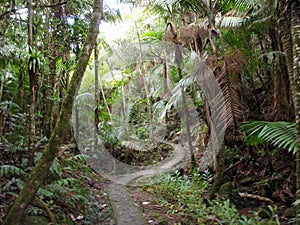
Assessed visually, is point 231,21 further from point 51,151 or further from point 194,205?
point 51,151

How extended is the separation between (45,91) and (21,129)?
125 centimetres

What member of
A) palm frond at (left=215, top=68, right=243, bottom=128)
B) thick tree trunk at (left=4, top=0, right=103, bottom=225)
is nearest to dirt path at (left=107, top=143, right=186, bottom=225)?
thick tree trunk at (left=4, top=0, right=103, bottom=225)

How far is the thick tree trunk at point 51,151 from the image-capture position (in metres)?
2.86

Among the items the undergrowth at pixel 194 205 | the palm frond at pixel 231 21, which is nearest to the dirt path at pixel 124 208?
the undergrowth at pixel 194 205

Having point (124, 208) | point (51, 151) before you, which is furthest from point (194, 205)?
point (51, 151)

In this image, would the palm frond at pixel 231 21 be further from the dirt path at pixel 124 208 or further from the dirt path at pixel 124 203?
the dirt path at pixel 124 208

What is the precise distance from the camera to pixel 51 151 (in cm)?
304

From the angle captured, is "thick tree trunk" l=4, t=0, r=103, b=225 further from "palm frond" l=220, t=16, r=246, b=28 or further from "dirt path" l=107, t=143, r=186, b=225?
"palm frond" l=220, t=16, r=246, b=28

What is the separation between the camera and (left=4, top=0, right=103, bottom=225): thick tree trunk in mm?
2855

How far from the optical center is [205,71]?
16.3 feet

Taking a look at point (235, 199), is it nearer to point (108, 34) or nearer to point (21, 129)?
point (21, 129)

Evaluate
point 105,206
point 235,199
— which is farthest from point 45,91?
point 235,199

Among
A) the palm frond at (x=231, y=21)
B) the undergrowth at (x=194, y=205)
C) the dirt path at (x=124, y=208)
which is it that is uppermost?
the palm frond at (x=231, y=21)

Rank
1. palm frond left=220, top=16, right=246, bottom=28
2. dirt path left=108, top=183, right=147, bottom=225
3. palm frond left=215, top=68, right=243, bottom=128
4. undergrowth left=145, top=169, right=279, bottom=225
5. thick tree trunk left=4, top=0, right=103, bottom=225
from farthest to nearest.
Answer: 1. palm frond left=220, top=16, right=246, bottom=28
2. palm frond left=215, top=68, right=243, bottom=128
3. dirt path left=108, top=183, right=147, bottom=225
4. undergrowth left=145, top=169, right=279, bottom=225
5. thick tree trunk left=4, top=0, right=103, bottom=225
